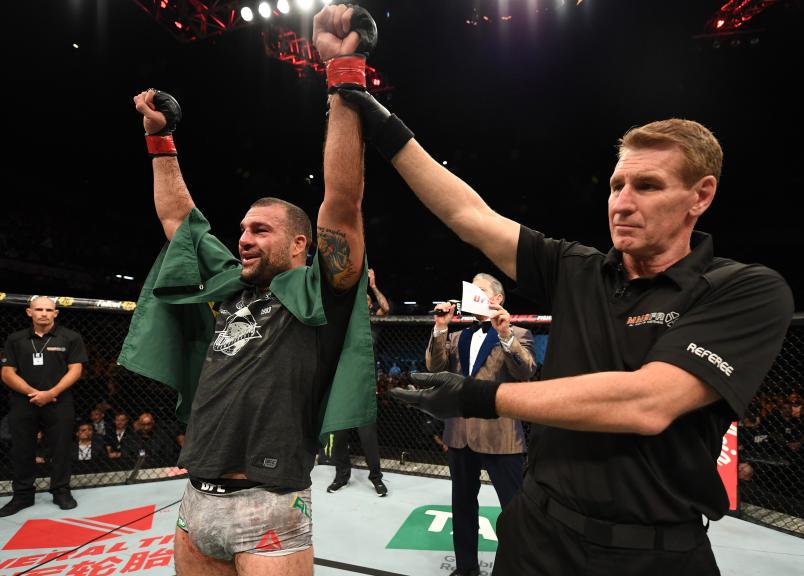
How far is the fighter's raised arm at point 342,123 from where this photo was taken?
1.28 m

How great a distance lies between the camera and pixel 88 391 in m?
7.51

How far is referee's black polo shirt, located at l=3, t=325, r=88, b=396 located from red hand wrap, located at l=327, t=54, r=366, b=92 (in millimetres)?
4335

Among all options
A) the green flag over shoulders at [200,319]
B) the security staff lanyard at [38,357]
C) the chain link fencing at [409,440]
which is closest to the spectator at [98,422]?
the chain link fencing at [409,440]

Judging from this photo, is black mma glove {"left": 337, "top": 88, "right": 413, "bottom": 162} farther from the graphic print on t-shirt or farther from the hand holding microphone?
the hand holding microphone

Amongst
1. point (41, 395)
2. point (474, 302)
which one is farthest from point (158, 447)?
point (474, 302)

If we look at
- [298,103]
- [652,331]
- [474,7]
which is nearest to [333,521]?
[652,331]

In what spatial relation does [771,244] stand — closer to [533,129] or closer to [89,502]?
[533,129]

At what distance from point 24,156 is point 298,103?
23.2 ft

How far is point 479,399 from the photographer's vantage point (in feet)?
3.04

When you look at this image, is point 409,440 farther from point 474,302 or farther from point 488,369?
point 474,302

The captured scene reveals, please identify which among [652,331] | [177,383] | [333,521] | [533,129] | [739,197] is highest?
[533,129]

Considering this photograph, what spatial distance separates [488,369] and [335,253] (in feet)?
6.28

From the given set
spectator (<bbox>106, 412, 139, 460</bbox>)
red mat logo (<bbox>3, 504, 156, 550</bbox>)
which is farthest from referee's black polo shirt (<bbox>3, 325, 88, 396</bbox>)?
spectator (<bbox>106, 412, 139, 460</bbox>)

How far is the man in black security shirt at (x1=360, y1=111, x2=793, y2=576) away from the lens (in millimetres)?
890
